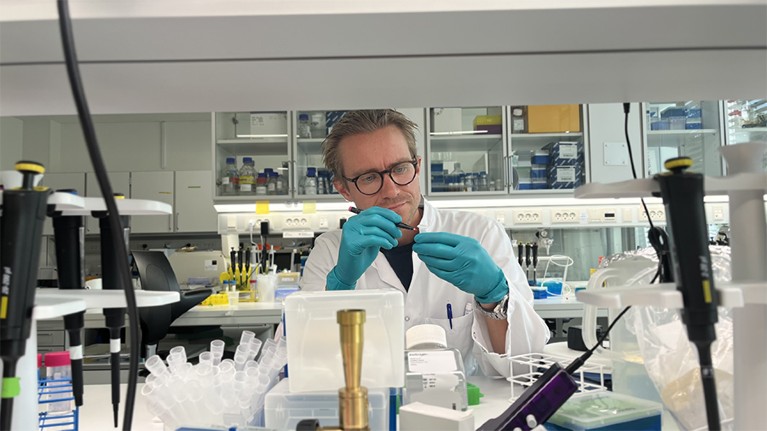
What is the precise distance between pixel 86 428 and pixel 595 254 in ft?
12.8

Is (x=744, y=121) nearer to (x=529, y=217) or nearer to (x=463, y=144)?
(x=529, y=217)

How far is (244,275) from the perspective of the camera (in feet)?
11.5

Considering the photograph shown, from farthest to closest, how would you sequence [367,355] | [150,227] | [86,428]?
[150,227] → [86,428] → [367,355]

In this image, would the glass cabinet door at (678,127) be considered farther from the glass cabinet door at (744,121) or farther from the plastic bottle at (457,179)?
the plastic bottle at (457,179)

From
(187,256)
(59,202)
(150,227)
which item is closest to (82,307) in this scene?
(59,202)

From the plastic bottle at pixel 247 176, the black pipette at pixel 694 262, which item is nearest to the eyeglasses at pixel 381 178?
the black pipette at pixel 694 262

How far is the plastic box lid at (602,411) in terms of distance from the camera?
70 centimetres

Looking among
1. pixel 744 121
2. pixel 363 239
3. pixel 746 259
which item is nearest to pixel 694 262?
pixel 746 259

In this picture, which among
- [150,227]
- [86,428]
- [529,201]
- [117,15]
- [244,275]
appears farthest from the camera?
[150,227]

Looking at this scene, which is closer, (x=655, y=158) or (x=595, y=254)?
(x=655, y=158)

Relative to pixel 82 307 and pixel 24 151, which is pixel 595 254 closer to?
pixel 82 307

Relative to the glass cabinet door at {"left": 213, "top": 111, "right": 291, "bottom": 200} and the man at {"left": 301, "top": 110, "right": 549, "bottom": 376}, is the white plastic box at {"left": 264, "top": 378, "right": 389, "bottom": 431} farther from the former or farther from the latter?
the glass cabinet door at {"left": 213, "top": 111, "right": 291, "bottom": 200}

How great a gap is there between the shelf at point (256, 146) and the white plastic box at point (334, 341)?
3.38 metres

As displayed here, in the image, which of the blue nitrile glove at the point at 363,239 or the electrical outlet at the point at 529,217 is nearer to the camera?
the blue nitrile glove at the point at 363,239
